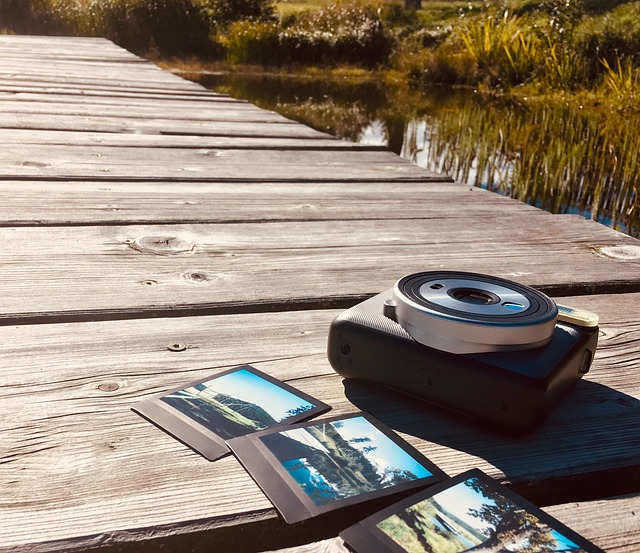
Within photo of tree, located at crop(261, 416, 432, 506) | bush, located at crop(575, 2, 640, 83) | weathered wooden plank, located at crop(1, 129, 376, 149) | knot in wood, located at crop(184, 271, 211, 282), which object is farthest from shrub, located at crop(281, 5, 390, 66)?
photo of tree, located at crop(261, 416, 432, 506)

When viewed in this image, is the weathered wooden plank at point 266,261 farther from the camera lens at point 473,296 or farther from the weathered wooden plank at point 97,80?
the weathered wooden plank at point 97,80

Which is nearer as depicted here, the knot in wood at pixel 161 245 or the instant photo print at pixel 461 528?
the instant photo print at pixel 461 528

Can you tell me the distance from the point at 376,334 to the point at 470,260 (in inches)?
27.6

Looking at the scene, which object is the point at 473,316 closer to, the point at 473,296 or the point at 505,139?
the point at 473,296

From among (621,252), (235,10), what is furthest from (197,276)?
(235,10)

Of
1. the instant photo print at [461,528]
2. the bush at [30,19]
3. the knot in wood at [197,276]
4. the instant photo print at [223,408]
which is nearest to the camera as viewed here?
the instant photo print at [461,528]

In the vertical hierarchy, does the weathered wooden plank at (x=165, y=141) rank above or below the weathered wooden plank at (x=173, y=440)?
above

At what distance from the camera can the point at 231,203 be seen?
1849 mm

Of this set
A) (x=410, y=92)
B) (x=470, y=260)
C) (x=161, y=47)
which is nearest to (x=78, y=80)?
(x=470, y=260)

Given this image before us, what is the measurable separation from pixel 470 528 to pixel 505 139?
16.5 ft

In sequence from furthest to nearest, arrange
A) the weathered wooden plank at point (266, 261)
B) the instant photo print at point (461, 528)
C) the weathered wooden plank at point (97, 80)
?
the weathered wooden plank at point (97, 80), the weathered wooden plank at point (266, 261), the instant photo print at point (461, 528)

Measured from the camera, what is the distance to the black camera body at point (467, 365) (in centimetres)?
79

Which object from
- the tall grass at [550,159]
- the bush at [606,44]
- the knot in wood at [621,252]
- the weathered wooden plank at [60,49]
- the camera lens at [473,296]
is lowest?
the tall grass at [550,159]

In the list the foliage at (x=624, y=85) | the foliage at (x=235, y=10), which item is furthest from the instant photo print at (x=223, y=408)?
the foliage at (x=235, y=10)
